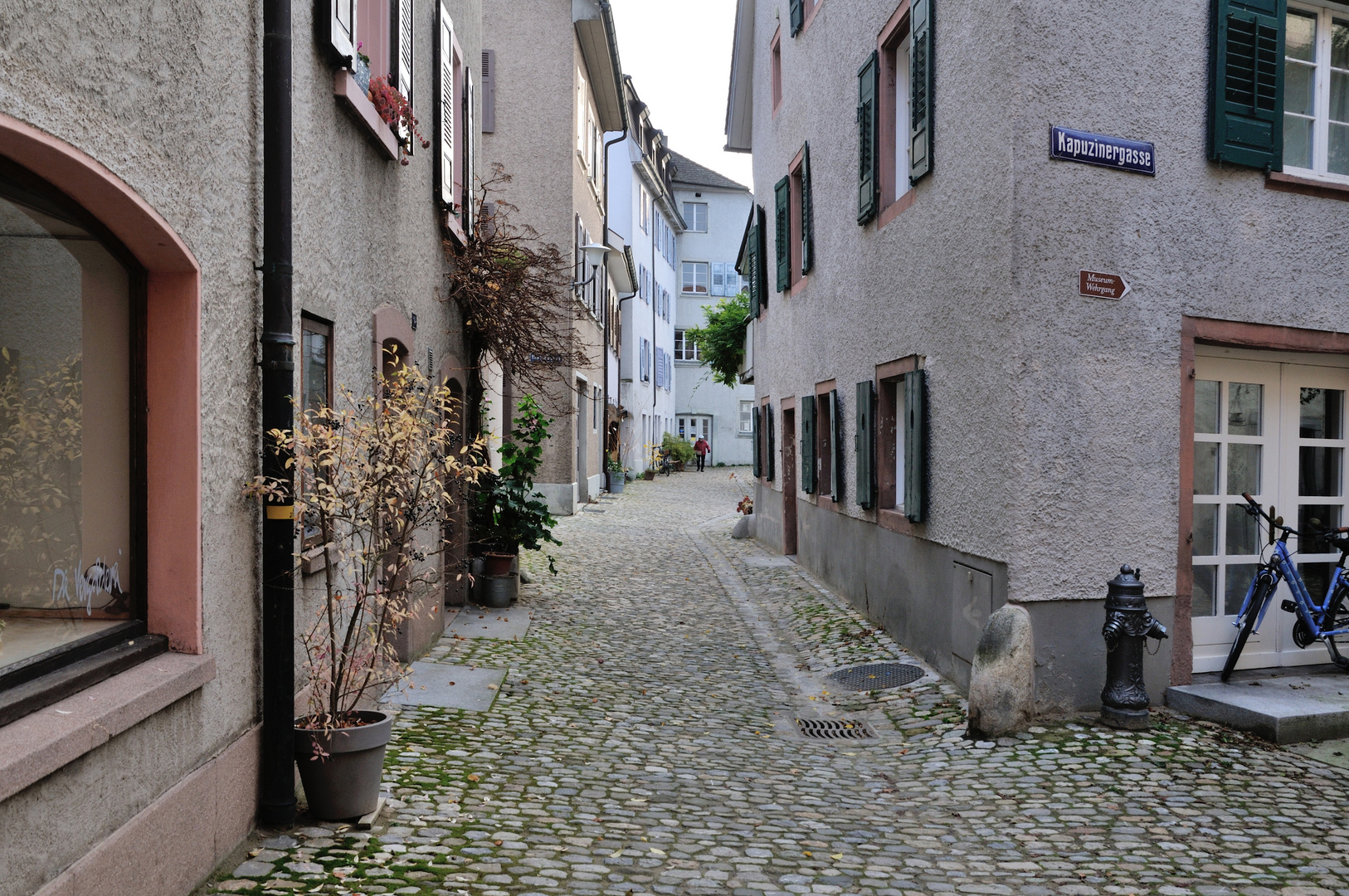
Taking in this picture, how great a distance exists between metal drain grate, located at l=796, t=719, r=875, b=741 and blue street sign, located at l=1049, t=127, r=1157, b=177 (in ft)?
12.3

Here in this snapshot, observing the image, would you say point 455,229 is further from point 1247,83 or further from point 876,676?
point 1247,83

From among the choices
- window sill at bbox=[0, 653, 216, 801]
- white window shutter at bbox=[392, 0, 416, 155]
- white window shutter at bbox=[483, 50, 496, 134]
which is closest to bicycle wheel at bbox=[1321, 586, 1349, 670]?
window sill at bbox=[0, 653, 216, 801]

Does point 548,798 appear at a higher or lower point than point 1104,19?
lower

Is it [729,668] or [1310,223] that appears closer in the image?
[1310,223]

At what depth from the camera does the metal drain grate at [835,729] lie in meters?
6.48

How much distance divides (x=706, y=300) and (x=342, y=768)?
4577cm

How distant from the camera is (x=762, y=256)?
1612 centimetres

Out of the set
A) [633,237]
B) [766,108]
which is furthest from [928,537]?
[633,237]

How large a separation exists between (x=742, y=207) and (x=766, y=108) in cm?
3575

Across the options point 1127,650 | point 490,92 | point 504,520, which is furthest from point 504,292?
point 490,92

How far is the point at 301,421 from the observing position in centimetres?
480

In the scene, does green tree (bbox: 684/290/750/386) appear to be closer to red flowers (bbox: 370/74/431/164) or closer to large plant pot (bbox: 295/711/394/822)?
red flowers (bbox: 370/74/431/164)

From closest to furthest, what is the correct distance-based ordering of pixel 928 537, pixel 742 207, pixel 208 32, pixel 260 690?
pixel 208 32, pixel 260 690, pixel 928 537, pixel 742 207

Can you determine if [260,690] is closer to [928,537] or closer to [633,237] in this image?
[928,537]
